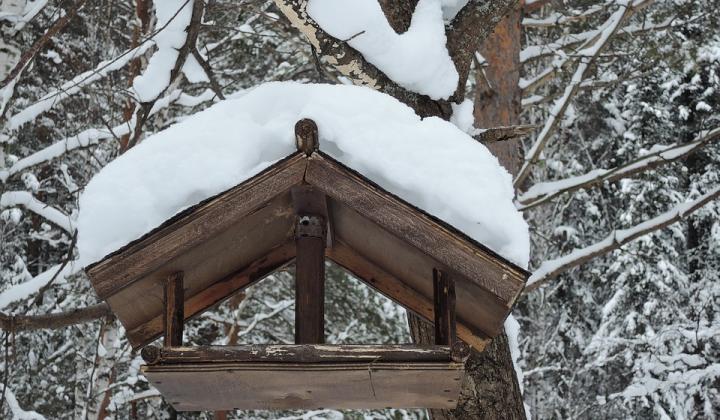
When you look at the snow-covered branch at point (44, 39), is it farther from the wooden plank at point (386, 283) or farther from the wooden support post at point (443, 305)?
A: the wooden support post at point (443, 305)

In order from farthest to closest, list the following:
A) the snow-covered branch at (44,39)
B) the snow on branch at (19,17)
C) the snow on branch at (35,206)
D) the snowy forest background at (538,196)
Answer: the snow on branch at (19,17)
the snowy forest background at (538,196)
the snow on branch at (35,206)
the snow-covered branch at (44,39)

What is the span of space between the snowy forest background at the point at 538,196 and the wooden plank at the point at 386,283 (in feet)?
4.42

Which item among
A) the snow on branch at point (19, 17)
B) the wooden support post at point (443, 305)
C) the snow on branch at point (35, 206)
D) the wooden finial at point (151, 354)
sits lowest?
the wooden finial at point (151, 354)

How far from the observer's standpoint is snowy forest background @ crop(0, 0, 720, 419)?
15.9 ft

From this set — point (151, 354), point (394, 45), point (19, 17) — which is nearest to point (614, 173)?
point (394, 45)

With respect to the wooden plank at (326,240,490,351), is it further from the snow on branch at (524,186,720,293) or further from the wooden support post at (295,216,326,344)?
the snow on branch at (524,186,720,293)

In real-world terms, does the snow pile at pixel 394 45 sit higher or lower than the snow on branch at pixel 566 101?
lower

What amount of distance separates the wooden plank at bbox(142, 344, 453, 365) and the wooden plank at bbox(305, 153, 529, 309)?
205 mm

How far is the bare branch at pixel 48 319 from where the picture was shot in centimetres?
294

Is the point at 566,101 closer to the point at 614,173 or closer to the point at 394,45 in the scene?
the point at 614,173

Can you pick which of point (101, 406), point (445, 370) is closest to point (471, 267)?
point (445, 370)

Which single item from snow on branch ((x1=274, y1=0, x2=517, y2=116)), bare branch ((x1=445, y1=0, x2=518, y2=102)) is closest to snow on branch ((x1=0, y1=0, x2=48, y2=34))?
snow on branch ((x1=274, y1=0, x2=517, y2=116))

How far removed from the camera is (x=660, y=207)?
11.7 metres

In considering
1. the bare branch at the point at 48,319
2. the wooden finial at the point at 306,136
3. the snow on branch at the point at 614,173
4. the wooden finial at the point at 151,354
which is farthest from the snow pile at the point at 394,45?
the snow on branch at the point at 614,173
